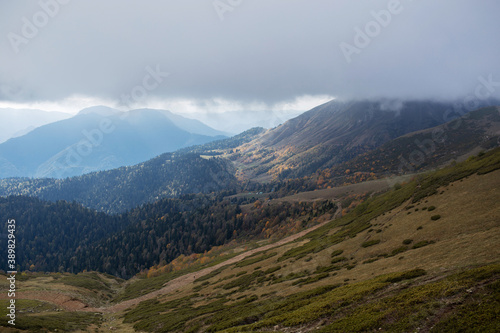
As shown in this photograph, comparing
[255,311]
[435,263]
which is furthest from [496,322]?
[255,311]

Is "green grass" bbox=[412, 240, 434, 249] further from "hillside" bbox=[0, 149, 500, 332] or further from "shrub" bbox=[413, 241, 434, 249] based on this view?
"hillside" bbox=[0, 149, 500, 332]

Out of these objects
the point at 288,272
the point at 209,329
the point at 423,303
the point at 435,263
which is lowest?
the point at 288,272

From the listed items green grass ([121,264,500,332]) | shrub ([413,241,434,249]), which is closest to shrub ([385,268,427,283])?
green grass ([121,264,500,332])

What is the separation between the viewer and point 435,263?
89.6ft

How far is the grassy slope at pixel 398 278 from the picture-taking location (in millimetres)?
17859

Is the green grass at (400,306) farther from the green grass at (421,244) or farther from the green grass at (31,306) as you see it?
the green grass at (31,306)

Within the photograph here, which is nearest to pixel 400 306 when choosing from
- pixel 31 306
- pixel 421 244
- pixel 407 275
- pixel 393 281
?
pixel 393 281

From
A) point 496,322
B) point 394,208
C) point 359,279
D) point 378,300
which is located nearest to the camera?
point 496,322

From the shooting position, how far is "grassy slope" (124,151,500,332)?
17.9m

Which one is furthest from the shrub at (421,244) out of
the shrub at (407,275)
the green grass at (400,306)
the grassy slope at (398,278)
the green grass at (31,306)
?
the green grass at (31,306)

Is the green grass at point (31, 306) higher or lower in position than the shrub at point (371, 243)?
higher

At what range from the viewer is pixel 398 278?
85.6ft

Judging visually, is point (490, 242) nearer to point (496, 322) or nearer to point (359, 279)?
point (359, 279)

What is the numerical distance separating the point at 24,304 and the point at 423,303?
79.0 meters
